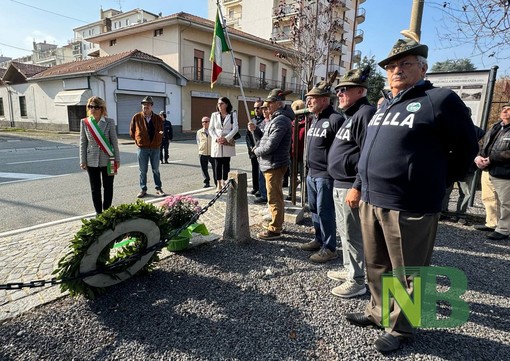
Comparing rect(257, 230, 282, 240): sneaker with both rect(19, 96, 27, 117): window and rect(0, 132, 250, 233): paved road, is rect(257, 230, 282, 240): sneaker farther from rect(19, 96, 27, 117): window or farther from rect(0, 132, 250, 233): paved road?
rect(19, 96, 27, 117): window

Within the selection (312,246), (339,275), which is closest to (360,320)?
(339,275)

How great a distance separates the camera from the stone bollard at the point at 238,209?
4156 millimetres

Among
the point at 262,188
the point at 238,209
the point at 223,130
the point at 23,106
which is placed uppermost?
the point at 23,106

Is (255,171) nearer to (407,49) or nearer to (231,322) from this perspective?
(231,322)

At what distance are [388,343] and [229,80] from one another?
31.5m

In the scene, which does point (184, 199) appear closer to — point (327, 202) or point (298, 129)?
point (327, 202)

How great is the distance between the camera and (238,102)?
3288 centimetres

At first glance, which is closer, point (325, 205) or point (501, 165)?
A: point (325, 205)

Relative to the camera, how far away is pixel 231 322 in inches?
103

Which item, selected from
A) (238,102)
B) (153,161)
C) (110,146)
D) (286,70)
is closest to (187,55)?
(238,102)

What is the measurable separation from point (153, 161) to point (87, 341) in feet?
15.4

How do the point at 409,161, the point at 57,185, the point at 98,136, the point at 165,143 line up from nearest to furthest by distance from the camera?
the point at 409,161, the point at 98,136, the point at 57,185, the point at 165,143

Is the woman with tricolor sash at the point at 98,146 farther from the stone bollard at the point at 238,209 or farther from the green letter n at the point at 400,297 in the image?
the green letter n at the point at 400,297

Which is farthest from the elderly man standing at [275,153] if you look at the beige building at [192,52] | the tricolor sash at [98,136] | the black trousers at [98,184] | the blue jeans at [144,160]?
the beige building at [192,52]
